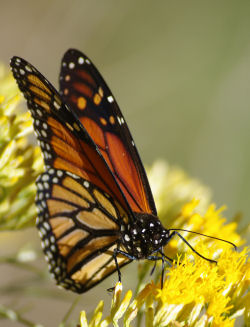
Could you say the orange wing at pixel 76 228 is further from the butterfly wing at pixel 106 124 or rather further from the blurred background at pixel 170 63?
the blurred background at pixel 170 63

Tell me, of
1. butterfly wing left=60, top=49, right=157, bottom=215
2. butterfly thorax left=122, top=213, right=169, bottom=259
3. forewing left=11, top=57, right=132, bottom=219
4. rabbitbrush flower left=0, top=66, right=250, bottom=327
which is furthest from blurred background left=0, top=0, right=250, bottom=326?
forewing left=11, top=57, right=132, bottom=219

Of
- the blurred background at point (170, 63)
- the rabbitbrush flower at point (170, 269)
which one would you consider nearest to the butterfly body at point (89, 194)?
the rabbitbrush flower at point (170, 269)

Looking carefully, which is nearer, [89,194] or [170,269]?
[170,269]

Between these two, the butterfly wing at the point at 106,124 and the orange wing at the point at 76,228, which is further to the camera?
the butterfly wing at the point at 106,124

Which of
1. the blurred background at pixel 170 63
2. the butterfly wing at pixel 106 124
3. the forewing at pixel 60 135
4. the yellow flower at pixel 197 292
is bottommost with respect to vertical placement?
the yellow flower at pixel 197 292

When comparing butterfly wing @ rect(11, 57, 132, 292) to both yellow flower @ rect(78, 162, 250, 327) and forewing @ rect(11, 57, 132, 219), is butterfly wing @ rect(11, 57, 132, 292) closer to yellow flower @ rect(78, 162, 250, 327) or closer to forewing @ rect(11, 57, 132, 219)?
forewing @ rect(11, 57, 132, 219)

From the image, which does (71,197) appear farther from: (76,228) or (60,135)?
(60,135)

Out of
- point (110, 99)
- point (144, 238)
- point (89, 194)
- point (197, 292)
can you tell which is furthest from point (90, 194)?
point (197, 292)
